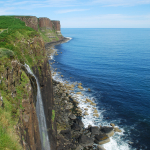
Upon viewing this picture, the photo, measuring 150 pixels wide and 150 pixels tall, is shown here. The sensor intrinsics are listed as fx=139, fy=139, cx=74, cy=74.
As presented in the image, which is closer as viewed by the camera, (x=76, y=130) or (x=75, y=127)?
(x=76, y=130)

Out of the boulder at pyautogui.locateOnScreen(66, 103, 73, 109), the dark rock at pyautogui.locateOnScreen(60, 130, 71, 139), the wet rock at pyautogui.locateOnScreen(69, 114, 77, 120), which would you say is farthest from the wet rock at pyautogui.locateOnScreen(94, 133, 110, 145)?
the boulder at pyautogui.locateOnScreen(66, 103, 73, 109)

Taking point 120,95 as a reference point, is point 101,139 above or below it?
below

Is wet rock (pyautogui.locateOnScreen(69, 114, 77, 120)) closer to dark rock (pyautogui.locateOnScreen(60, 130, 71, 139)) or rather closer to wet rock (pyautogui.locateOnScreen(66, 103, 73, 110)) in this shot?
wet rock (pyautogui.locateOnScreen(66, 103, 73, 110))

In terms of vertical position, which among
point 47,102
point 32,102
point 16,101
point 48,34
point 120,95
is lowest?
point 120,95

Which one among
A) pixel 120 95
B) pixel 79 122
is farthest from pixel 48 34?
pixel 79 122

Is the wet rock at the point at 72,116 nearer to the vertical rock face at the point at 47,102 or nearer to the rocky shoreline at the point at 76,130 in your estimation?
the rocky shoreline at the point at 76,130

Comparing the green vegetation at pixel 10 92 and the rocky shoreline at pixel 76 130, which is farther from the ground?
the green vegetation at pixel 10 92

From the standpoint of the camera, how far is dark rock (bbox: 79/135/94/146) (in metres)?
27.0

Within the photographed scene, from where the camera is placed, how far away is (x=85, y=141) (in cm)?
2730

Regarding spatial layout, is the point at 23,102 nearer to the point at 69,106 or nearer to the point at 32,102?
the point at 32,102

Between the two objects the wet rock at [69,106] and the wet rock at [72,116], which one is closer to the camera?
the wet rock at [72,116]

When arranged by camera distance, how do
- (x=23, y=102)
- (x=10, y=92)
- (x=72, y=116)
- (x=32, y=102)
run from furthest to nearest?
1. (x=72, y=116)
2. (x=32, y=102)
3. (x=23, y=102)
4. (x=10, y=92)

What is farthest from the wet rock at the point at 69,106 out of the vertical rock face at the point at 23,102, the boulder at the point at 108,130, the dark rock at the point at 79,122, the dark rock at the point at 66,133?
the vertical rock face at the point at 23,102

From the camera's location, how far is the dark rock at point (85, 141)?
26987mm
